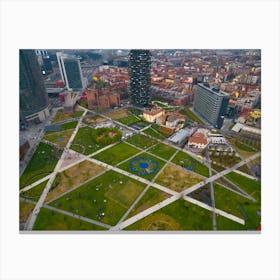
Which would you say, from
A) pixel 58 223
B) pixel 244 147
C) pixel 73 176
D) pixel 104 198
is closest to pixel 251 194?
pixel 244 147

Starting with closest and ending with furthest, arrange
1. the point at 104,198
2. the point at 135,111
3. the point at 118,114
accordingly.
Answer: the point at 104,198, the point at 118,114, the point at 135,111

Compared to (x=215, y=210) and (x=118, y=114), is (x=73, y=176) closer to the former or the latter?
(x=215, y=210)

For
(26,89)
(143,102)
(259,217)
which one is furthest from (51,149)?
(259,217)

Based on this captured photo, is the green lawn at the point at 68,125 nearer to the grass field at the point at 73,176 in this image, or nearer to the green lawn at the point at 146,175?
the grass field at the point at 73,176

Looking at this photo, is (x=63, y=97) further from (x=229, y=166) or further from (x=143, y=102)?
(x=229, y=166)

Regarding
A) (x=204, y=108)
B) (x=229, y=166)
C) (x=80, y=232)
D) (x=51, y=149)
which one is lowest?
(x=80, y=232)

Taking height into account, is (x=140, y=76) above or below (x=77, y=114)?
above

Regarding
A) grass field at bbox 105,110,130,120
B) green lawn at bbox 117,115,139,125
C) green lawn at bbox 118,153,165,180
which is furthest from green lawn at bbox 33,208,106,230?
grass field at bbox 105,110,130,120
